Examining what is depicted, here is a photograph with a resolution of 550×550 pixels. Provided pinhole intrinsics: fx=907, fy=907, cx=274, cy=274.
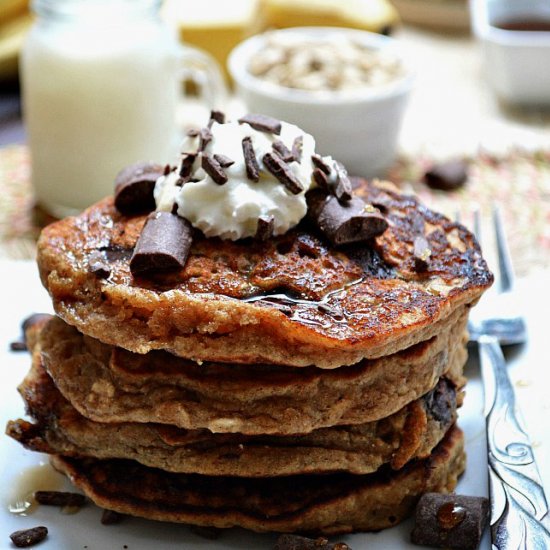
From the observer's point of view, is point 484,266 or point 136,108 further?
point 136,108

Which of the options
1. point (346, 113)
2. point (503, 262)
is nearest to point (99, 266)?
point (503, 262)

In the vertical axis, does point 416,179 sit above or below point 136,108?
below

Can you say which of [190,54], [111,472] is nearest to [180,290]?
[111,472]

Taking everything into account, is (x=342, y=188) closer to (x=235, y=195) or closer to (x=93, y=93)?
(x=235, y=195)

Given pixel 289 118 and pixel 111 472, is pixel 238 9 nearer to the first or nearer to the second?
pixel 289 118

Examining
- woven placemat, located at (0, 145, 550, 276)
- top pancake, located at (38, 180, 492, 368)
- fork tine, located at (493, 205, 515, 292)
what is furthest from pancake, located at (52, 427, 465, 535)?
woven placemat, located at (0, 145, 550, 276)

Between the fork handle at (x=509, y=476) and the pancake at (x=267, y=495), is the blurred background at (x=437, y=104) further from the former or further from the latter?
the pancake at (x=267, y=495)

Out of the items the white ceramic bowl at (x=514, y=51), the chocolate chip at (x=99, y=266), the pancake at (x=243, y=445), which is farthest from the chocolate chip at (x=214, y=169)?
the white ceramic bowl at (x=514, y=51)
